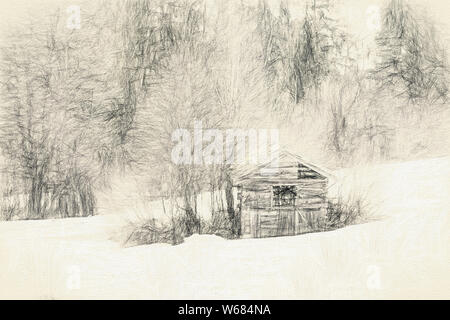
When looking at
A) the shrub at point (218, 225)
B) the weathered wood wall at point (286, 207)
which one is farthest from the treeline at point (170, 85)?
the weathered wood wall at point (286, 207)

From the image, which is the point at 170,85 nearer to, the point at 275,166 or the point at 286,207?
the point at 275,166

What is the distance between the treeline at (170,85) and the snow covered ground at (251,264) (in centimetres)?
327

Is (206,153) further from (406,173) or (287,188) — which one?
(406,173)

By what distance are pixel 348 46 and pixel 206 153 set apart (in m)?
6.05

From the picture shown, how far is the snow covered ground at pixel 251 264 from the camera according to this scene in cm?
1377

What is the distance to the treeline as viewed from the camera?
19.6 metres

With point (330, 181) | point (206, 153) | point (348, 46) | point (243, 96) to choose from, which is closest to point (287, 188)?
point (330, 181)

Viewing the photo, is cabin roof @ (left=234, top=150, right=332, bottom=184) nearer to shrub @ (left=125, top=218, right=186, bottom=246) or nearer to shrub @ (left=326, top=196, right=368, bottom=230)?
shrub @ (left=326, top=196, right=368, bottom=230)

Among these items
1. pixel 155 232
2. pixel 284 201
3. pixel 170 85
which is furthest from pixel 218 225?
pixel 170 85

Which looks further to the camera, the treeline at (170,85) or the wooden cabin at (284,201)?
the treeline at (170,85)

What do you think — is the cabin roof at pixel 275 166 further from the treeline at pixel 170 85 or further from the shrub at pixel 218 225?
the treeline at pixel 170 85

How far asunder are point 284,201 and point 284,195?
0.15m

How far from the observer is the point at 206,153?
61.0 ft

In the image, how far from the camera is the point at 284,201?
16812 mm
